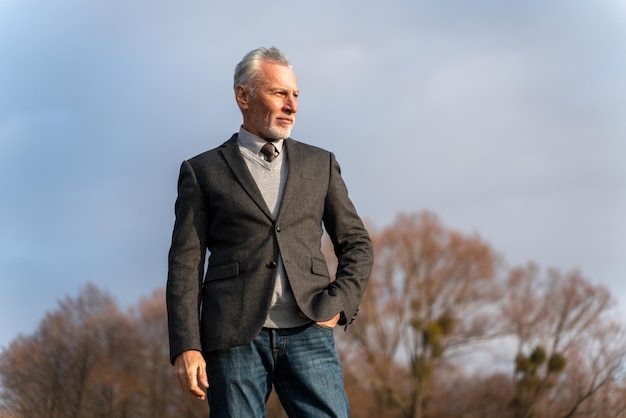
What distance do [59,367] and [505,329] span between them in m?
19.6

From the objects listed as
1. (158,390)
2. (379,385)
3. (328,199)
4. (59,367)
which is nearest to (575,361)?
(379,385)

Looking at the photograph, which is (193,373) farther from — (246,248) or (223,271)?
(246,248)

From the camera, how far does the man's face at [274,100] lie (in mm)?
3533

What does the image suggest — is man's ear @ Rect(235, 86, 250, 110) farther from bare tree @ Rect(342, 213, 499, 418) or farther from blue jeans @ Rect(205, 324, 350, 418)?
bare tree @ Rect(342, 213, 499, 418)

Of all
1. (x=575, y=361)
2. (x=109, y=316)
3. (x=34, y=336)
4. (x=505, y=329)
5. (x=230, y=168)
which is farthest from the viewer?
(x=505, y=329)

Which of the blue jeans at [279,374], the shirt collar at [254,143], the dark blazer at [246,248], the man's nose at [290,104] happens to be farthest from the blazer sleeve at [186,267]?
the man's nose at [290,104]

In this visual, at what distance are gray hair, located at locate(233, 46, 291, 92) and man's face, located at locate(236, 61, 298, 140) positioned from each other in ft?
0.07

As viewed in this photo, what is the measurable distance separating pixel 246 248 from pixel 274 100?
2.03ft

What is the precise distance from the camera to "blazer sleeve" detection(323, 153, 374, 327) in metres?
3.46

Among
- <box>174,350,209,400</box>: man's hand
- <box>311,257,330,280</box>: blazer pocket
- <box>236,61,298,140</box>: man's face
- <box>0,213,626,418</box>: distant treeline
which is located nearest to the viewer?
<box>174,350,209,400</box>: man's hand

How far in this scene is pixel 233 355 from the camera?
3.30m

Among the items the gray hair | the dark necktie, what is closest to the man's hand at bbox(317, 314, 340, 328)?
the dark necktie

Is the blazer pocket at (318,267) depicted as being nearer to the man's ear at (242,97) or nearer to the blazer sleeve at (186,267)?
the blazer sleeve at (186,267)

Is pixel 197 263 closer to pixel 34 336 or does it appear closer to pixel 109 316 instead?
pixel 34 336
